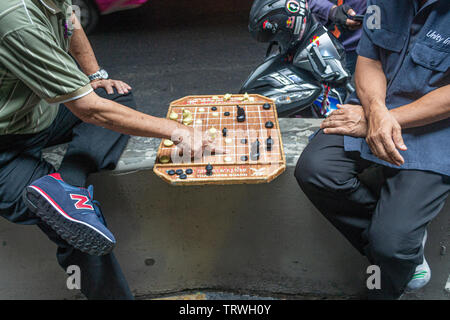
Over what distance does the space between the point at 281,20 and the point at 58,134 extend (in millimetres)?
1312

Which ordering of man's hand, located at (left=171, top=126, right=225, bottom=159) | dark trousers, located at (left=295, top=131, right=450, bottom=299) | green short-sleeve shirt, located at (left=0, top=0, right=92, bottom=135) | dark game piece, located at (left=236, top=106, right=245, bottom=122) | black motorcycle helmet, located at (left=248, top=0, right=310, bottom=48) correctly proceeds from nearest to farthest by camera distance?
green short-sleeve shirt, located at (left=0, top=0, right=92, bottom=135) < dark trousers, located at (left=295, top=131, right=450, bottom=299) < man's hand, located at (left=171, top=126, right=225, bottom=159) < dark game piece, located at (left=236, top=106, right=245, bottom=122) < black motorcycle helmet, located at (left=248, top=0, right=310, bottom=48)

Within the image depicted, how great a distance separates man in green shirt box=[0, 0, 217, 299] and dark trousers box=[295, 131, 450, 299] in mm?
487

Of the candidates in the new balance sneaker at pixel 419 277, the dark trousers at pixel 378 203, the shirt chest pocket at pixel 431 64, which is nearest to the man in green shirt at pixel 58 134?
the dark trousers at pixel 378 203

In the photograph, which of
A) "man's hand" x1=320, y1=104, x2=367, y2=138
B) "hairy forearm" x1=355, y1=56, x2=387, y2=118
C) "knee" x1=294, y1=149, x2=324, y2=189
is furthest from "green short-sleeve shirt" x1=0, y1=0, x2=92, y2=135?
"hairy forearm" x1=355, y1=56, x2=387, y2=118

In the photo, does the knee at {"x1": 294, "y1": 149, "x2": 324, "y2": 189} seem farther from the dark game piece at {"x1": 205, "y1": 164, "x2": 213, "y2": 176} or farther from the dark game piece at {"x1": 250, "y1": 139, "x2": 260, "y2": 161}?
the dark game piece at {"x1": 205, "y1": 164, "x2": 213, "y2": 176}

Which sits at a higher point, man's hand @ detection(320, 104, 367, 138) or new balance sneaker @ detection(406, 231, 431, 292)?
man's hand @ detection(320, 104, 367, 138)

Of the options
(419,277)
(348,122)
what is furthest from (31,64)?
(419,277)

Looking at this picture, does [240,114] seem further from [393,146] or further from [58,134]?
[58,134]

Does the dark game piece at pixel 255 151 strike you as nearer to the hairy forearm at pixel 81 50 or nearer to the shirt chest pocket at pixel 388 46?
the shirt chest pocket at pixel 388 46

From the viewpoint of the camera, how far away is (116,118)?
150 cm

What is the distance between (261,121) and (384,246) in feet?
2.37

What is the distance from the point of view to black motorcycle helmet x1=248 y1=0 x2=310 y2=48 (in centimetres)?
213

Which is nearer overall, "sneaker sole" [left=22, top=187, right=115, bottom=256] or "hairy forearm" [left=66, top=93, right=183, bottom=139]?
"sneaker sole" [left=22, top=187, right=115, bottom=256]

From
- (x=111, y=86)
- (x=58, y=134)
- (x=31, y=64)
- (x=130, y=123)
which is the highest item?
(x=31, y=64)
